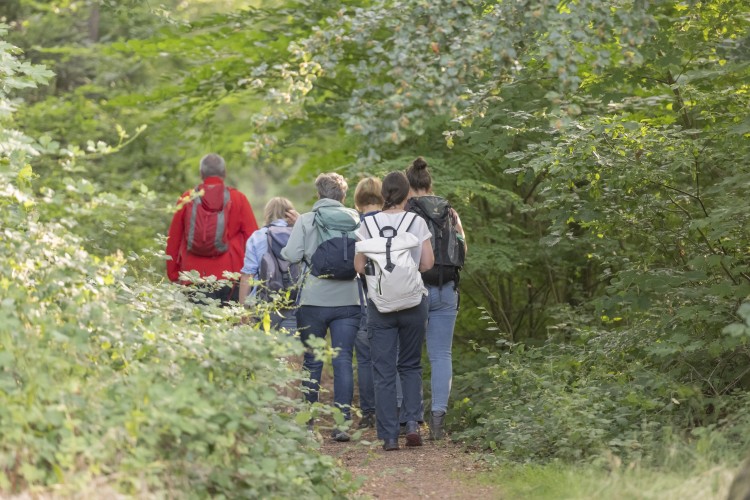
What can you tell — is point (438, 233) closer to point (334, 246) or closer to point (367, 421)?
point (334, 246)

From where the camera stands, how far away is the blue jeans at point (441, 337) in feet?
28.4

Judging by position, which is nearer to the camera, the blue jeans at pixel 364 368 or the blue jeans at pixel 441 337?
the blue jeans at pixel 441 337

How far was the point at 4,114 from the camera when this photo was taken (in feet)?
19.3

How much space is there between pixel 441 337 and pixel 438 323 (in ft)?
0.39

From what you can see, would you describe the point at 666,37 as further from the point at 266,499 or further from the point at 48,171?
the point at 48,171

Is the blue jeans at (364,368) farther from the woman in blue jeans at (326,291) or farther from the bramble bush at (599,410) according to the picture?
the bramble bush at (599,410)

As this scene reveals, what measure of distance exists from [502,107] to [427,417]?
2943 mm

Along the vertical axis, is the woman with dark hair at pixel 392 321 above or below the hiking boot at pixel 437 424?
above

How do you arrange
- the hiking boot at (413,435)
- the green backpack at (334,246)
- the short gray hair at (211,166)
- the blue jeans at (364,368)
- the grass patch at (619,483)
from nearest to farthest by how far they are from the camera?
the grass patch at (619,483) → the hiking boot at (413,435) → the green backpack at (334,246) → the blue jeans at (364,368) → the short gray hair at (211,166)

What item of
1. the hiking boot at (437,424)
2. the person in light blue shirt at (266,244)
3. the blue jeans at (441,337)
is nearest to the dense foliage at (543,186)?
the hiking boot at (437,424)

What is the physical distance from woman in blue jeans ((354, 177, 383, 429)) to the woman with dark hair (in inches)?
14.0

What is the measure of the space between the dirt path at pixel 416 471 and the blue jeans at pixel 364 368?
0.95m

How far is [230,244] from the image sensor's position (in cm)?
959

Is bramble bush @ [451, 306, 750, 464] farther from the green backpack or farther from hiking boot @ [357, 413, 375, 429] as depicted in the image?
the green backpack
